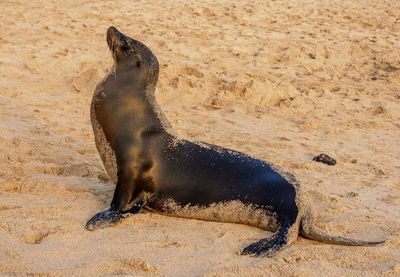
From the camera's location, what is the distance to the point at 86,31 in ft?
27.9

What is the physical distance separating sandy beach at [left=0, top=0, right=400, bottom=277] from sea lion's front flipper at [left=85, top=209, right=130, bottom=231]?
0.15 ft

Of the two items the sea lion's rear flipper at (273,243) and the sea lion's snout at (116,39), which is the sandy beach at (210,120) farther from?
the sea lion's snout at (116,39)

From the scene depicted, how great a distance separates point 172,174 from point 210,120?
270cm

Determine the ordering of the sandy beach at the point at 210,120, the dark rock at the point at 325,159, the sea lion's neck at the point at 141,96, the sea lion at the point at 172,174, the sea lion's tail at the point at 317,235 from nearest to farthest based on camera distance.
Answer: the sandy beach at the point at 210,120 < the sea lion's tail at the point at 317,235 < the sea lion at the point at 172,174 < the sea lion's neck at the point at 141,96 < the dark rock at the point at 325,159

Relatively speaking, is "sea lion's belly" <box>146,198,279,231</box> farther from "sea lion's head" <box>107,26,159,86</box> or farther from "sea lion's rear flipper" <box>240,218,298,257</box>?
"sea lion's head" <box>107,26,159,86</box>

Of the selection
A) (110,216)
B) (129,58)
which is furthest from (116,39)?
(110,216)

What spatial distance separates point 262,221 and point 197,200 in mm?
433

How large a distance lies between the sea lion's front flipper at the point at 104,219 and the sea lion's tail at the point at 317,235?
1101 mm

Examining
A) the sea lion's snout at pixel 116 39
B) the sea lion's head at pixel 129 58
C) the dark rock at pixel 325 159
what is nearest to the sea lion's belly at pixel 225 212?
the sea lion's head at pixel 129 58

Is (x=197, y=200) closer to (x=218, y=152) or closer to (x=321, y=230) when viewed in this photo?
(x=218, y=152)

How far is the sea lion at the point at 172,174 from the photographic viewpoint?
10.2ft

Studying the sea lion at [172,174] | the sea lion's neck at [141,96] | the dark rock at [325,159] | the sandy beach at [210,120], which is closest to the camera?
the sandy beach at [210,120]

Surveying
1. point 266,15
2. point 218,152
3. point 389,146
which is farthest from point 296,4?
point 218,152

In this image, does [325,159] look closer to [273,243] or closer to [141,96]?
[273,243]
